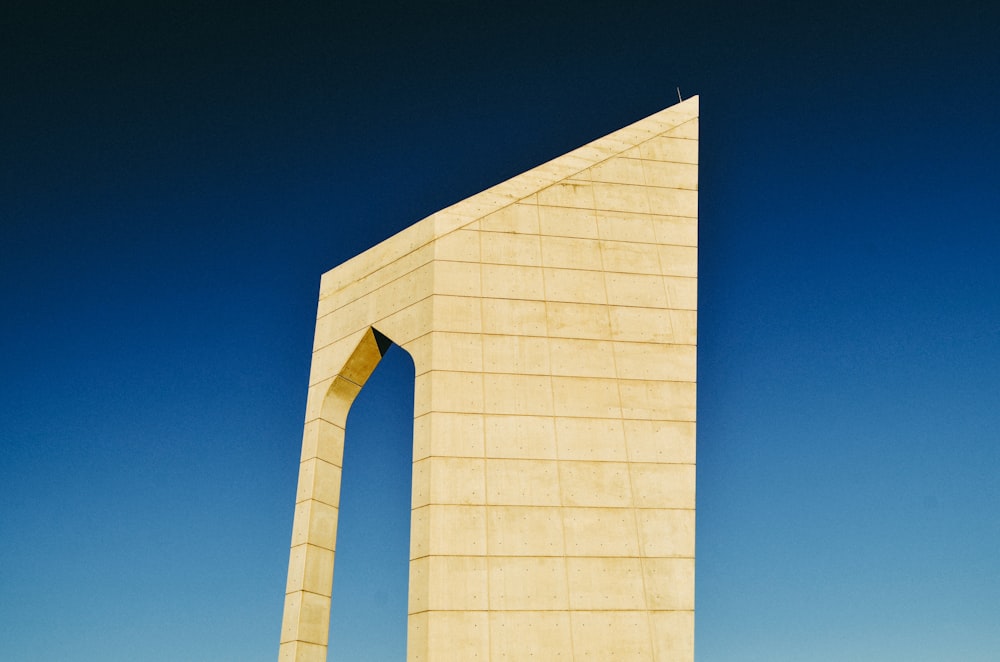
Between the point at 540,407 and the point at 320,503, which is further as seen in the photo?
the point at 320,503

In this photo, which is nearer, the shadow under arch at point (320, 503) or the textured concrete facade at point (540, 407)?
the textured concrete facade at point (540, 407)

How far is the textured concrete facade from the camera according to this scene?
2089 cm

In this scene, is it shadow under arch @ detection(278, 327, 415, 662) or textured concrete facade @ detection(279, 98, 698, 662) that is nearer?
textured concrete facade @ detection(279, 98, 698, 662)

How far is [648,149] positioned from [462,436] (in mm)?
10500

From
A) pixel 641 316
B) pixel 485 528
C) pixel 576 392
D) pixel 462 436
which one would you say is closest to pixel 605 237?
pixel 641 316

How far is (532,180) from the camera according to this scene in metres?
25.2

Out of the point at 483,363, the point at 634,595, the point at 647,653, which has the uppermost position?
the point at 483,363

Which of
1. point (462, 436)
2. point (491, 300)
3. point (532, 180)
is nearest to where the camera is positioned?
point (462, 436)

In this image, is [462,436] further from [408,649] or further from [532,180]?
[532,180]

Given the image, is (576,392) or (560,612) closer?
(560,612)

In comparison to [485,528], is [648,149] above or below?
above

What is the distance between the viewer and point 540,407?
74.4ft

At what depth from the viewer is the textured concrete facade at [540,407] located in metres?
20.9

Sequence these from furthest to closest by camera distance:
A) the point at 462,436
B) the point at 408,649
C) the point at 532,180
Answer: the point at 532,180, the point at 462,436, the point at 408,649
